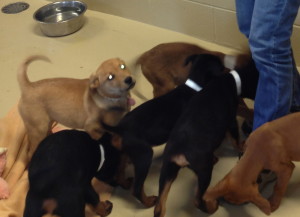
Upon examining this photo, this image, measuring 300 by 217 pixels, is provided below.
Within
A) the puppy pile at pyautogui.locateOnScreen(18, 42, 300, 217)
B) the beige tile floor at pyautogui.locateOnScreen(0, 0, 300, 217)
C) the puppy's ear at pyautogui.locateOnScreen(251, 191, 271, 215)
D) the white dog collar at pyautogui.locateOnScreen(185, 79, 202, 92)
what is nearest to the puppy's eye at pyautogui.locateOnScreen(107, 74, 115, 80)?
the puppy pile at pyautogui.locateOnScreen(18, 42, 300, 217)

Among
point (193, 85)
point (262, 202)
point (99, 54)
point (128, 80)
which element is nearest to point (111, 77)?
point (128, 80)

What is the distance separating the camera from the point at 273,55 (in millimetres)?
1534

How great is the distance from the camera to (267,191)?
1.73 m

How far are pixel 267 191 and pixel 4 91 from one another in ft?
6.15

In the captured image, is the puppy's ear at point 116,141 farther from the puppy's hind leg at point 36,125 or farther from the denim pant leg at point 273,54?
the denim pant leg at point 273,54

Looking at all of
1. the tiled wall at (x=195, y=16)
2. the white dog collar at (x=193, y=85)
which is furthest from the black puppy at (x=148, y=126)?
the tiled wall at (x=195, y=16)

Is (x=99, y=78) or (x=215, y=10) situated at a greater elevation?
(x=99, y=78)

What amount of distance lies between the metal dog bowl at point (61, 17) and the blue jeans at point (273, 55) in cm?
183

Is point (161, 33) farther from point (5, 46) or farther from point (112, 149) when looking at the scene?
point (112, 149)

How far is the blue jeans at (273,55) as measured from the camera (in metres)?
1.44

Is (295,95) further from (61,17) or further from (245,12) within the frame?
(61,17)

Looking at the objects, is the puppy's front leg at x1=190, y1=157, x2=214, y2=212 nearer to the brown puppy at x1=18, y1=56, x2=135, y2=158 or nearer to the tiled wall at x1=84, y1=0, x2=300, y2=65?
the brown puppy at x1=18, y1=56, x2=135, y2=158

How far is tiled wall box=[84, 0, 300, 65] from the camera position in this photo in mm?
2656

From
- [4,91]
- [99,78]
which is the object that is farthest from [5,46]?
[99,78]
